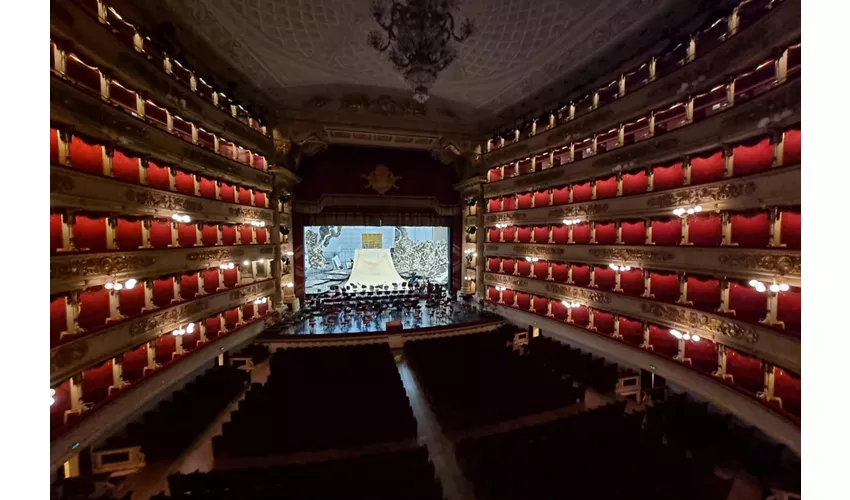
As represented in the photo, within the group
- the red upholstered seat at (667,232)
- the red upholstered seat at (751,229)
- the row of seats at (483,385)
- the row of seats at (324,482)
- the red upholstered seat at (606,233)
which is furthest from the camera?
the red upholstered seat at (606,233)

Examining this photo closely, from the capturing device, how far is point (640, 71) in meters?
12.0

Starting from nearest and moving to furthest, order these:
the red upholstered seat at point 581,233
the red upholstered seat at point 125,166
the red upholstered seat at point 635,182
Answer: the red upholstered seat at point 125,166 → the red upholstered seat at point 635,182 → the red upholstered seat at point 581,233

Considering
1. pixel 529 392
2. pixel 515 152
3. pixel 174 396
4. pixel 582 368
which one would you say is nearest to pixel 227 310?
pixel 174 396

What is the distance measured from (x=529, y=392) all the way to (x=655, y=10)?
12368 millimetres

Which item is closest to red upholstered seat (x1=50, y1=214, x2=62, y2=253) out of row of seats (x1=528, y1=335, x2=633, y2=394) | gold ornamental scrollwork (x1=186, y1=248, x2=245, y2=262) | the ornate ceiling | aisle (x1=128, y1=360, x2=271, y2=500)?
gold ornamental scrollwork (x1=186, y1=248, x2=245, y2=262)

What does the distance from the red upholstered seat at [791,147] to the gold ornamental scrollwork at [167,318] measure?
1693 cm

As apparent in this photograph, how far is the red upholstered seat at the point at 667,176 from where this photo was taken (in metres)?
10.8

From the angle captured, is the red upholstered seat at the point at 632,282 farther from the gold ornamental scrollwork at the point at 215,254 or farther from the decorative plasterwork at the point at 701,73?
the gold ornamental scrollwork at the point at 215,254

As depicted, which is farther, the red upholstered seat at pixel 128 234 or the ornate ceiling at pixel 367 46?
the ornate ceiling at pixel 367 46

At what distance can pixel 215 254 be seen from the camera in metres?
12.8

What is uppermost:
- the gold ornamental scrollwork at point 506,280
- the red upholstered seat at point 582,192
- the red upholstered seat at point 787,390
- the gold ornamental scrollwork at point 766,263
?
the red upholstered seat at point 582,192

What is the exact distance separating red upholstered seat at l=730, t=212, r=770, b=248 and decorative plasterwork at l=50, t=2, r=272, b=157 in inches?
661

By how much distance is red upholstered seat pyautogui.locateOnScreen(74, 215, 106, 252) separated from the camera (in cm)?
791

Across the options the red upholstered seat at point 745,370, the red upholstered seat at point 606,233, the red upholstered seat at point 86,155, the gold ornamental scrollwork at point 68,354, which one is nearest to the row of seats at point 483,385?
the red upholstered seat at point 745,370
